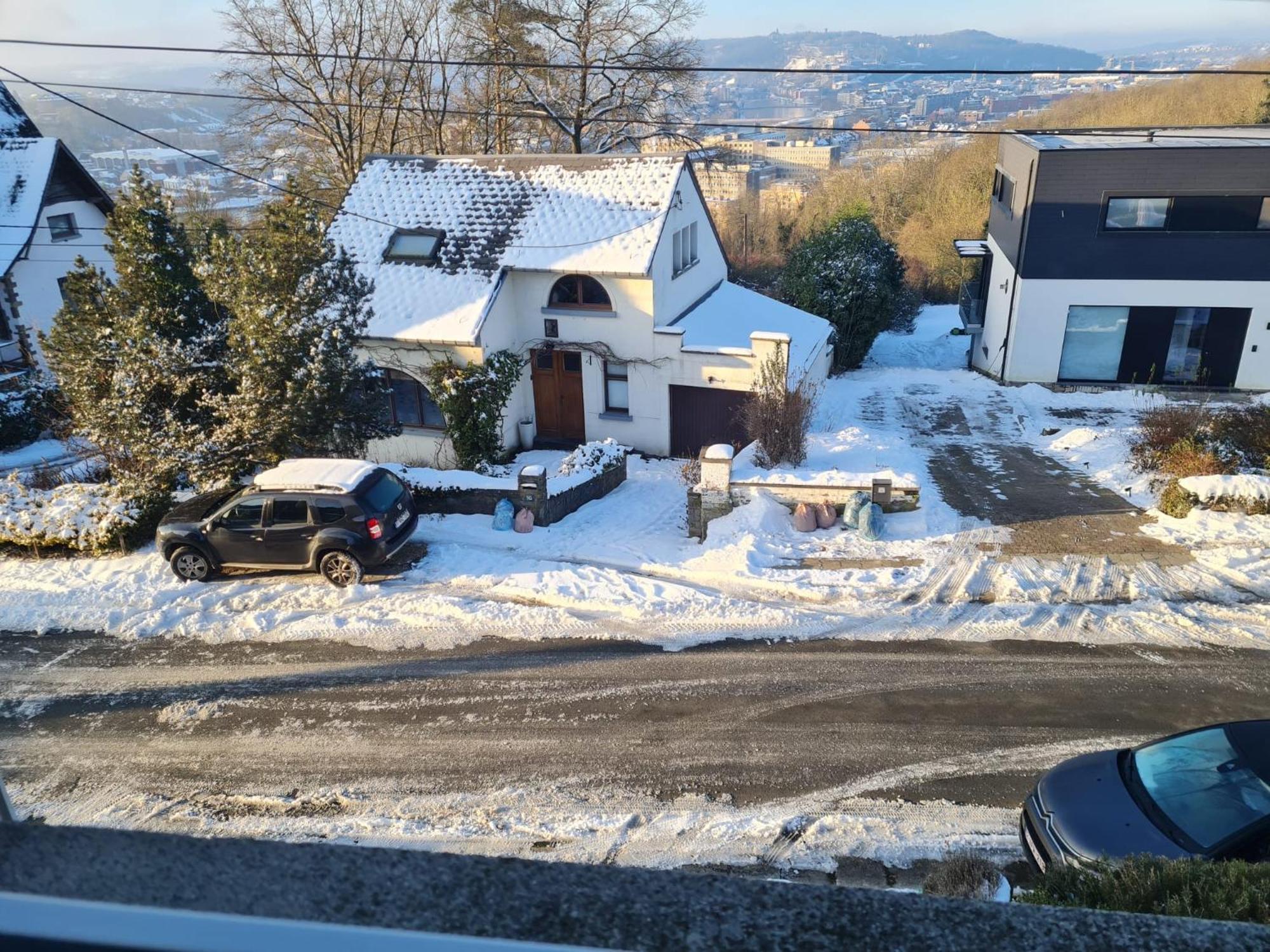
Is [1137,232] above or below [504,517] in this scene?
above

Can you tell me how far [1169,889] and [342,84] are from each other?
37744mm

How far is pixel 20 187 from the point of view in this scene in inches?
1125

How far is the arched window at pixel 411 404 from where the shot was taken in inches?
803

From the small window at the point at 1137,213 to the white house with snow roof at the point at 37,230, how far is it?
101ft

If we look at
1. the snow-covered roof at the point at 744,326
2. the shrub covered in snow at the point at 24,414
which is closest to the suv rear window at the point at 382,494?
the snow-covered roof at the point at 744,326

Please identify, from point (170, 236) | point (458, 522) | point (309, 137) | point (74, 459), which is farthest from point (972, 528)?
point (309, 137)

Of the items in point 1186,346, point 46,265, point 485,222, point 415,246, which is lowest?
point 1186,346

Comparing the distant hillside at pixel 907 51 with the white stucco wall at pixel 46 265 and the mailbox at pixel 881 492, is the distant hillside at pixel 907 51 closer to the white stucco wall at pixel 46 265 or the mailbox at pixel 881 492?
the white stucco wall at pixel 46 265

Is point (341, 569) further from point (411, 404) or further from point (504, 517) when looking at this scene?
point (411, 404)

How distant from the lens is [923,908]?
1.44 meters

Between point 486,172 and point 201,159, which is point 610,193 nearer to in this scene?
Answer: point 486,172

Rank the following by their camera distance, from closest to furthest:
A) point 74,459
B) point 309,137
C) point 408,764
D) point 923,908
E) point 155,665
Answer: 1. point 923,908
2. point 408,764
3. point 155,665
4. point 74,459
5. point 309,137

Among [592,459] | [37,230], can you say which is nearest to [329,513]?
[592,459]

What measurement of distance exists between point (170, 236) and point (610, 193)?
9498 mm
